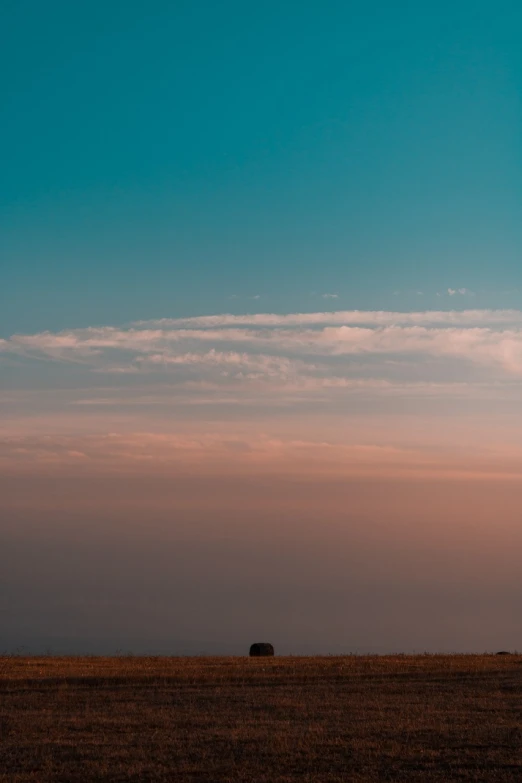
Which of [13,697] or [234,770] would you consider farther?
[13,697]

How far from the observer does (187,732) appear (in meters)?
18.4

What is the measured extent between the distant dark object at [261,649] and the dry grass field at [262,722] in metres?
10.4

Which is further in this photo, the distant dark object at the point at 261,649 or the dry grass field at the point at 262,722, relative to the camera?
the distant dark object at the point at 261,649

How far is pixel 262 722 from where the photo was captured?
19.7 metres

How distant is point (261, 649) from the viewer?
43.1 meters

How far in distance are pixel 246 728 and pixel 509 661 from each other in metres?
19.0

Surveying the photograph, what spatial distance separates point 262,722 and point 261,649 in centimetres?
2393

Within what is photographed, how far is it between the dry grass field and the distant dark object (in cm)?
1043

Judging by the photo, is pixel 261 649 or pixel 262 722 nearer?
pixel 262 722

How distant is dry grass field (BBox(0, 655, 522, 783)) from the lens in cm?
1489

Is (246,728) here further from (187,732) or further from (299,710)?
(299,710)

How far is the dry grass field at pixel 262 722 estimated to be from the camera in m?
14.9

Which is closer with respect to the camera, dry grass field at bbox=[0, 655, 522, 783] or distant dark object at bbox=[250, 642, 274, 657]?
dry grass field at bbox=[0, 655, 522, 783]

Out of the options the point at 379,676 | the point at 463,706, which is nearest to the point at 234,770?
the point at 463,706
